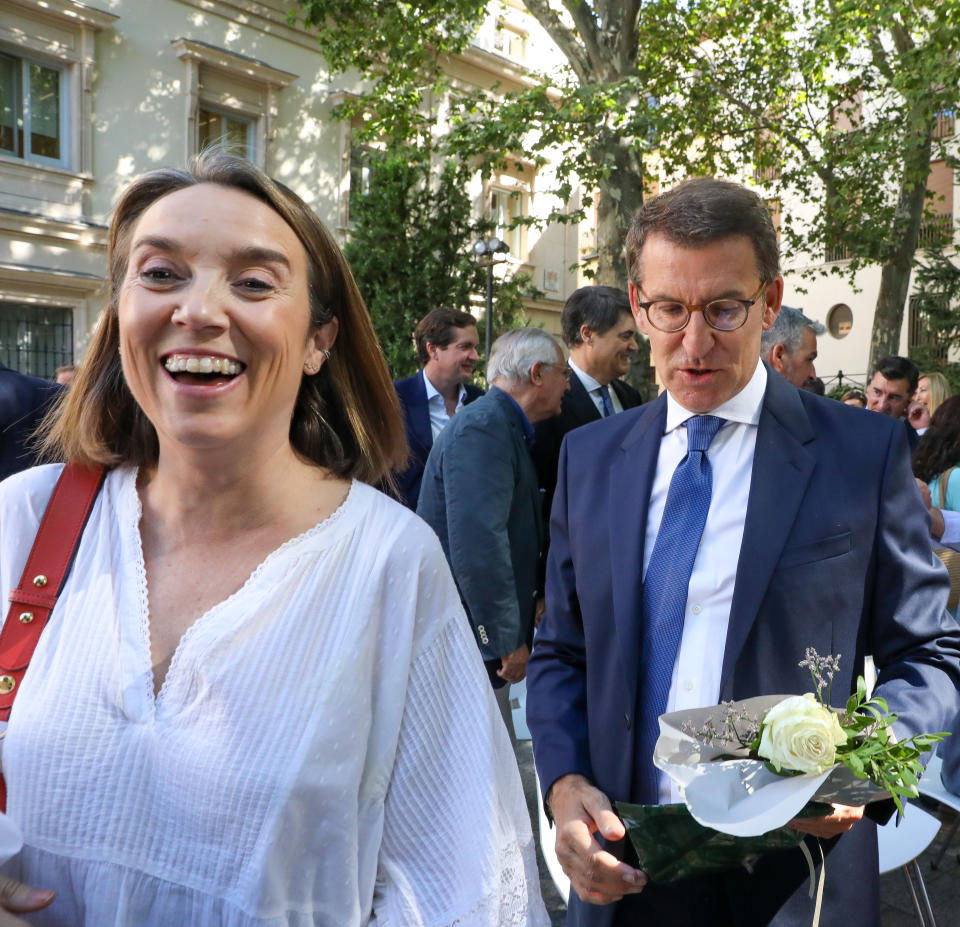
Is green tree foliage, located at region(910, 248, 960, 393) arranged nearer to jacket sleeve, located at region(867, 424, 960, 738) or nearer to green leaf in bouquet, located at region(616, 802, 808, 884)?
jacket sleeve, located at region(867, 424, 960, 738)

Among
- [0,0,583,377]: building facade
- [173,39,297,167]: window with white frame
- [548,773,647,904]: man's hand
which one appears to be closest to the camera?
[548,773,647,904]: man's hand

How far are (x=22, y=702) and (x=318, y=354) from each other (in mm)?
738

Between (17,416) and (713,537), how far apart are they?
2.10m

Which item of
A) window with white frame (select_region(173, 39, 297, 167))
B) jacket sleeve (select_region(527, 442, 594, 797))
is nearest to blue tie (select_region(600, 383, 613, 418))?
jacket sleeve (select_region(527, 442, 594, 797))

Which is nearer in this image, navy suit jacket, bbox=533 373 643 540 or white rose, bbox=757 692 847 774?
white rose, bbox=757 692 847 774

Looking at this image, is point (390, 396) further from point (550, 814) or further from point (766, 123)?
point (766, 123)

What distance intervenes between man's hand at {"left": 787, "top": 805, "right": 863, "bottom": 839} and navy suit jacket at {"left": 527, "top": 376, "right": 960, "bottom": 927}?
0.69ft

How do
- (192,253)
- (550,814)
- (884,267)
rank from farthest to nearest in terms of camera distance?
1. (884,267)
2. (550,814)
3. (192,253)

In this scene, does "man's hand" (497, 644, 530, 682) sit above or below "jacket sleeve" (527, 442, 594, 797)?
below

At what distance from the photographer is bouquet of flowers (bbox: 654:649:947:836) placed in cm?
149

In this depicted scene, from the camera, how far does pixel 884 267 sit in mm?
19203

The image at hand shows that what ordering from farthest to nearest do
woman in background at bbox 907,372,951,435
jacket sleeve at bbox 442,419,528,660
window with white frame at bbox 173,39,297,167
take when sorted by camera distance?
window with white frame at bbox 173,39,297,167, woman in background at bbox 907,372,951,435, jacket sleeve at bbox 442,419,528,660

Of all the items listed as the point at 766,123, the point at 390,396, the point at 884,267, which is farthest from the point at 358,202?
the point at 390,396

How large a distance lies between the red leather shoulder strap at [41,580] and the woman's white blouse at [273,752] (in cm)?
2
